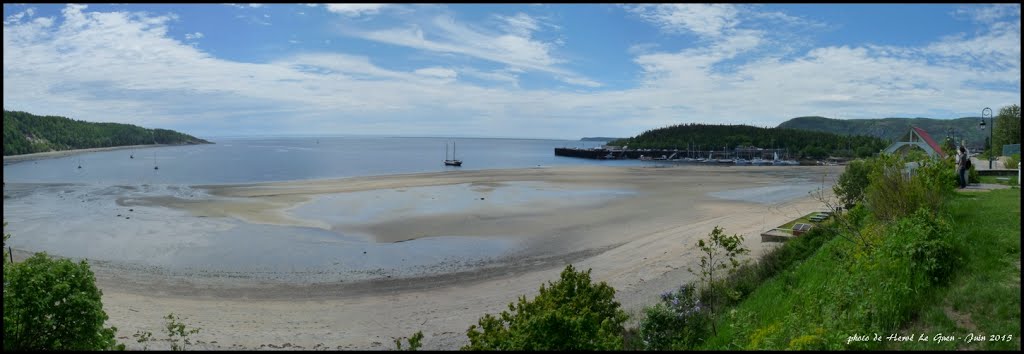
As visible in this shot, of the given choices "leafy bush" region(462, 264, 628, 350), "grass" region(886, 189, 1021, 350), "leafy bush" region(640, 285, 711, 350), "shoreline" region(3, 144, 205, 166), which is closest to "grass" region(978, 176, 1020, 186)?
"grass" region(886, 189, 1021, 350)

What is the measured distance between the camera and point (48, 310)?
25.2 ft

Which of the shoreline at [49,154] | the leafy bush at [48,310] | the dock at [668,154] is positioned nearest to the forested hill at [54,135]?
the shoreline at [49,154]

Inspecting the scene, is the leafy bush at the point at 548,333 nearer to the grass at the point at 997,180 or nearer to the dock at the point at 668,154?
the grass at the point at 997,180

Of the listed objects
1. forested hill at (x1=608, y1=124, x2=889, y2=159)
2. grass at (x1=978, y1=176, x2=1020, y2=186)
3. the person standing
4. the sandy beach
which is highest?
forested hill at (x1=608, y1=124, x2=889, y2=159)

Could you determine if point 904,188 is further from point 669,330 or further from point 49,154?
point 49,154

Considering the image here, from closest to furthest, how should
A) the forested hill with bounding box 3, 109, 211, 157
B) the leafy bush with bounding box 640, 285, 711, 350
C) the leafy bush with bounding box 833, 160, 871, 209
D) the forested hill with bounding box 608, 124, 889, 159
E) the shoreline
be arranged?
1. the leafy bush with bounding box 640, 285, 711, 350
2. the leafy bush with bounding box 833, 160, 871, 209
3. the shoreline
4. the forested hill with bounding box 3, 109, 211, 157
5. the forested hill with bounding box 608, 124, 889, 159

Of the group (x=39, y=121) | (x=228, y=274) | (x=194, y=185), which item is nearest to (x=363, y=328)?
(x=228, y=274)

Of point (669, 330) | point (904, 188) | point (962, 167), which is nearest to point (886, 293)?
point (669, 330)

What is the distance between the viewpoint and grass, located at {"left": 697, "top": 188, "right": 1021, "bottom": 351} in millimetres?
5922

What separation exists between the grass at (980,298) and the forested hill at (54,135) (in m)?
124

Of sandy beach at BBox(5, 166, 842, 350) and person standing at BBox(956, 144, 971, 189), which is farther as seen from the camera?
person standing at BBox(956, 144, 971, 189)

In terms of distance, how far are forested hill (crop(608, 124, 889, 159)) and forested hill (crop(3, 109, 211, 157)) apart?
12228cm

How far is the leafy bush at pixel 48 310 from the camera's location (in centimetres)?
750

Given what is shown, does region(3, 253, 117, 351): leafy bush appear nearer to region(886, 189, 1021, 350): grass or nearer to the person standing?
region(886, 189, 1021, 350): grass
